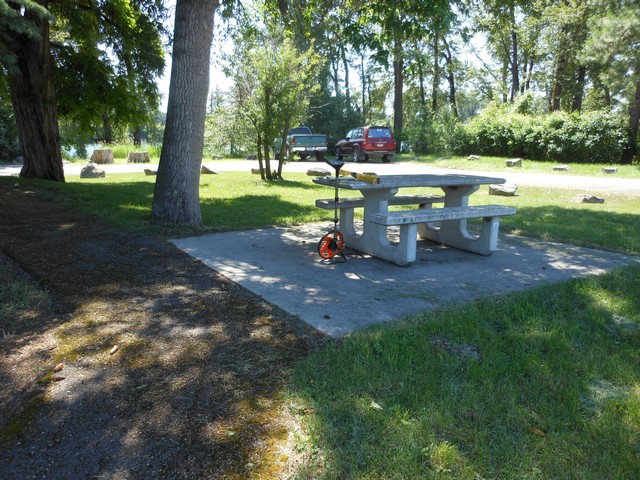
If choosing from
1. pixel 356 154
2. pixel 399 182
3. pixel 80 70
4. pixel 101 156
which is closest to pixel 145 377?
pixel 399 182

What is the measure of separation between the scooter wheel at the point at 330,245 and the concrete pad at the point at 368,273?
12 centimetres

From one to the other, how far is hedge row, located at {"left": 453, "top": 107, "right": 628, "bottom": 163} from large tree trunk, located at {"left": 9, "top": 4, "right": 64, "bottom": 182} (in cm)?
1986

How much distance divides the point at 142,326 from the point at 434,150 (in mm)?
27557

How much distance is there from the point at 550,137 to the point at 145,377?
23559mm

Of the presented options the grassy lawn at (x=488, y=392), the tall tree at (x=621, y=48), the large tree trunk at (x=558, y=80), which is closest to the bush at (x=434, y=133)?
the tall tree at (x=621, y=48)

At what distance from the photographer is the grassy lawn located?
2.30 m

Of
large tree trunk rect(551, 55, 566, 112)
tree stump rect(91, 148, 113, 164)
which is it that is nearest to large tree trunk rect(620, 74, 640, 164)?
large tree trunk rect(551, 55, 566, 112)

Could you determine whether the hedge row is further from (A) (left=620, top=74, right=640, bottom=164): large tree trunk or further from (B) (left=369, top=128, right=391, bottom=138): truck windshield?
(B) (left=369, top=128, right=391, bottom=138): truck windshield

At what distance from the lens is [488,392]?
9.38 ft

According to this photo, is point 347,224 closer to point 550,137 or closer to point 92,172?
point 92,172

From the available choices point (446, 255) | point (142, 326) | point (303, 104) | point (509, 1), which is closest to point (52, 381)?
point (142, 326)

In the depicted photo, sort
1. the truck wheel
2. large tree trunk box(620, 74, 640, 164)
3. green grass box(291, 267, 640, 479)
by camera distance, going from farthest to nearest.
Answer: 1. the truck wheel
2. large tree trunk box(620, 74, 640, 164)
3. green grass box(291, 267, 640, 479)

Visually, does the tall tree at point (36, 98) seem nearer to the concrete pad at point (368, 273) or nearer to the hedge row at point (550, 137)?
the concrete pad at point (368, 273)

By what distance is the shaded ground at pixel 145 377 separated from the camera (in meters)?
2.32
